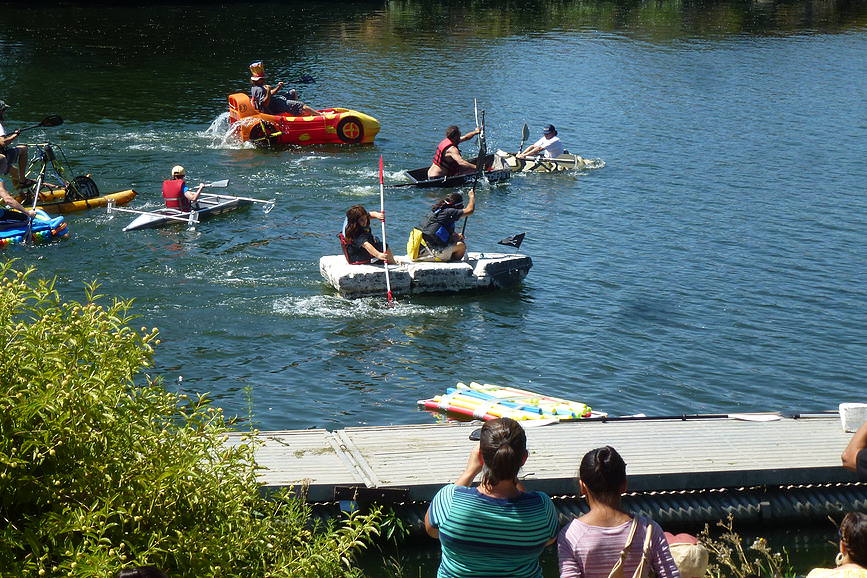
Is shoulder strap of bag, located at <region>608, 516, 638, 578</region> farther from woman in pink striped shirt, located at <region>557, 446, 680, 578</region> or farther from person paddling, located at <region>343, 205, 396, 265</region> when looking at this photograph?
person paddling, located at <region>343, 205, 396, 265</region>

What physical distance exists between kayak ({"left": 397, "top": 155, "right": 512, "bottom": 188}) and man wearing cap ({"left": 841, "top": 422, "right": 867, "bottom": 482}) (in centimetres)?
1745

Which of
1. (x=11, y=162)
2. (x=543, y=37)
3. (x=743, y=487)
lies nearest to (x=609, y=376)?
(x=743, y=487)

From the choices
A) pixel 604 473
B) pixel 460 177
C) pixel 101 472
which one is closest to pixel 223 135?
pixel 460 177

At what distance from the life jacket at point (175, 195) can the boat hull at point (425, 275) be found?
4358 mm

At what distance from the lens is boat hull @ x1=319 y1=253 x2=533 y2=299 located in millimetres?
16688

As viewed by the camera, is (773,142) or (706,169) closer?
(706,169)

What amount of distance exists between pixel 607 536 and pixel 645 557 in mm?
217

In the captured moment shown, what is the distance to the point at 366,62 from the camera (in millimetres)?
41906

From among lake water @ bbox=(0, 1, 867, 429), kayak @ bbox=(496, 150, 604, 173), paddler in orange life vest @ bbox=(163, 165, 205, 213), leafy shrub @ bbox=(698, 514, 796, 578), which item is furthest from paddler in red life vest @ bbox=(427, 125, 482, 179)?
leafy shrub @ bbox=(698, 514, 796, 578)

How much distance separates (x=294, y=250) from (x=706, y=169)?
12.1 metres

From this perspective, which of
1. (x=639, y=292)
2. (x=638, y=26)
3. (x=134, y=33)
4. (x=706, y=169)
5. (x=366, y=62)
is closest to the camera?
(x=639, y=292)

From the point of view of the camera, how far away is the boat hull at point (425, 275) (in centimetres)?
1669

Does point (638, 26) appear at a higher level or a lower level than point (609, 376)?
higher

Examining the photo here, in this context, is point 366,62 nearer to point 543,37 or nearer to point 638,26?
point 543,37
